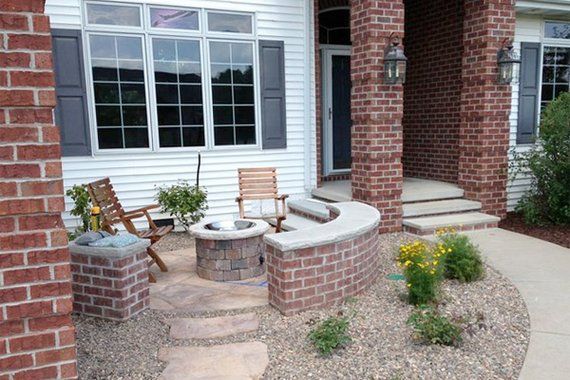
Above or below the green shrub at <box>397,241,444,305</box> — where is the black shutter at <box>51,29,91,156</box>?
above

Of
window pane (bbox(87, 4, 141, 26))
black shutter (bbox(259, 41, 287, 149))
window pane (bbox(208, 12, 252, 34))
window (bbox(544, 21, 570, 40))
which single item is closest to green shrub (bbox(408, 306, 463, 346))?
black shutter (bbox(259, 41, 287, 149))

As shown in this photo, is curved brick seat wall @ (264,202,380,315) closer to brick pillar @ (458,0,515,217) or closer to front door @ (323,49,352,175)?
brick pillar @ (458,0,515,217)

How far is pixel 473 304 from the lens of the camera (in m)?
3.58

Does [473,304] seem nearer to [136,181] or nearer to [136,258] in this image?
[136,258]

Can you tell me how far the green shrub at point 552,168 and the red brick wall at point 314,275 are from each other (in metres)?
3.71

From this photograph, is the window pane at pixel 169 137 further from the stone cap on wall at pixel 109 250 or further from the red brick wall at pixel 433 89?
the red brick wall at pixel 433 89

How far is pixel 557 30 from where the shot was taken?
25.5 ft

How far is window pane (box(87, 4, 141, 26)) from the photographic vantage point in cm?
573

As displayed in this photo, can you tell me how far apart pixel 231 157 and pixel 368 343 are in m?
4.16

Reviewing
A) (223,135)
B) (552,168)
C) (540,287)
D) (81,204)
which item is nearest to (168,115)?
(223,135)

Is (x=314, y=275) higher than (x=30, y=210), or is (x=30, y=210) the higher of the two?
(x=30, y=210)

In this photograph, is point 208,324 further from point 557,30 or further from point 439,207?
point 557,30

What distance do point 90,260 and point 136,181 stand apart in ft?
9.53

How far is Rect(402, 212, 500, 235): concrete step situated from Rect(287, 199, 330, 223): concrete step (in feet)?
3.30
